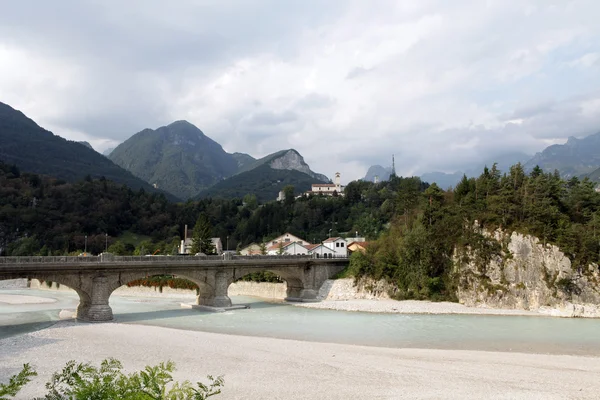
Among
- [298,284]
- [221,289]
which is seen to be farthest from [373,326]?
[298,284]

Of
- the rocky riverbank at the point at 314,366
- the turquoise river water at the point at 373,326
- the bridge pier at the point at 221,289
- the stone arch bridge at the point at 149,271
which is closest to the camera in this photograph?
the rocky riverbank at the point at 314,366

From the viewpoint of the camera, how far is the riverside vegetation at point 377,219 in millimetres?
53406

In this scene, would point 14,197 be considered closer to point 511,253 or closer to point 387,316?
point 387,316

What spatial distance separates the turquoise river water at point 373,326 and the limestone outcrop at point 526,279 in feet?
15.0

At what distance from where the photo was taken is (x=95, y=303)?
4044 centimetres

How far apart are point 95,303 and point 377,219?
8335 centimetres

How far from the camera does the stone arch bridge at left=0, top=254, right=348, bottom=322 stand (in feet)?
123

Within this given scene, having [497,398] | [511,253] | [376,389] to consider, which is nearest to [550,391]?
[497,398]

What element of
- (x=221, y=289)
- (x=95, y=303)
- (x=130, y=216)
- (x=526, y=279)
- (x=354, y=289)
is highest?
(x=130, y=216)

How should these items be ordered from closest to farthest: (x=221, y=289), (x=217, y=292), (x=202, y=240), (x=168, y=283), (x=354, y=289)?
(x=217, y=292) < (x=221, y=289) < (x=354, y=289) < (x=168, y=283) < (x=202, y=240)

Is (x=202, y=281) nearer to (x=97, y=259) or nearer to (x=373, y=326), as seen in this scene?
(x=97, y=259)

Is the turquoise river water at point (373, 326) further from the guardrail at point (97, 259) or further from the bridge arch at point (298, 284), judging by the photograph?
the bridge arch at point (298, 284)

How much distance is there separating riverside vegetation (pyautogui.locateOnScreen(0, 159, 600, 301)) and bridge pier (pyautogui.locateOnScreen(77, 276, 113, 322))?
105ft

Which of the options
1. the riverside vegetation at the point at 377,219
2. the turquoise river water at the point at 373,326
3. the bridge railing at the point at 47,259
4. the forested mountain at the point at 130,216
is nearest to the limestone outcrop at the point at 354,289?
the riverside vegetation at the point at 377,219
